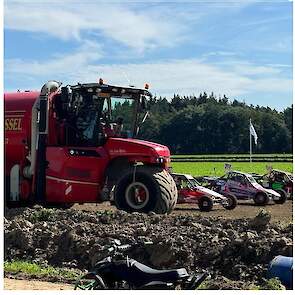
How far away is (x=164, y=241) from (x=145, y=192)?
377 cm

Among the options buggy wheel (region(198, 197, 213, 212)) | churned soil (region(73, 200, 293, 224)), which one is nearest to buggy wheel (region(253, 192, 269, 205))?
churned soil (region(73, 200, 293, 224))

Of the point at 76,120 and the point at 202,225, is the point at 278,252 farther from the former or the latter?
the point at 76,120

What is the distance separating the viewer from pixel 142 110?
13.2 metres

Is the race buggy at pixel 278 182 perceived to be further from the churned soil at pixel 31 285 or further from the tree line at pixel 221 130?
the tree line at pixel 221 130

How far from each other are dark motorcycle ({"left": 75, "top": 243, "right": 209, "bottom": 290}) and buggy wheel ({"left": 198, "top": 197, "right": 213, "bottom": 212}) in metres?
9.19

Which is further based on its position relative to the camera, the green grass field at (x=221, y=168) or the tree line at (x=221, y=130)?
the tree line at (x=221, y=130)

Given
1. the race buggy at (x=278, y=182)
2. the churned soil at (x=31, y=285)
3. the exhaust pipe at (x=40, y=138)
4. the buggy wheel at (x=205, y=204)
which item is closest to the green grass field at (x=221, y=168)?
the race buggy at (x=278, y=182)

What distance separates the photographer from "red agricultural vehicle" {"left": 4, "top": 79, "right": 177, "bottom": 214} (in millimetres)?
12258

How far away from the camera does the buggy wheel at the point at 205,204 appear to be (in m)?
15.4

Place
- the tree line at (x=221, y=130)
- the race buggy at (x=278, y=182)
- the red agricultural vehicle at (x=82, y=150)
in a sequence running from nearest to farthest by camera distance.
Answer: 1. the red agricultural vehicle at (x=82, y=150)
2. the race buggy at (x=278, y=182)
3. the tree line at (x=221, y=130)

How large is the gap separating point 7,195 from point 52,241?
4016mm

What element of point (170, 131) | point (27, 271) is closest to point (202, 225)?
point (27, 271)

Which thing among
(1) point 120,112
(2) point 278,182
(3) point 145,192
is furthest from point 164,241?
(2) point 278,182

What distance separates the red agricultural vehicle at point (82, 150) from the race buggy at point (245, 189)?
17.2 ft
